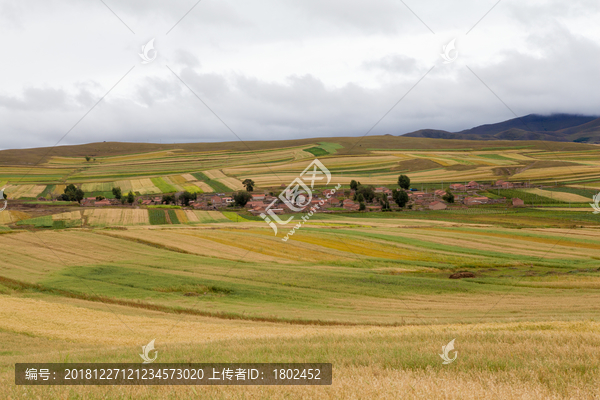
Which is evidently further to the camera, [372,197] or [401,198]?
[372,197]

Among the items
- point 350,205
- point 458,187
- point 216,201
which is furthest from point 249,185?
point 458,187

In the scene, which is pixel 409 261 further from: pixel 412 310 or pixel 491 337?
pixel 491 337

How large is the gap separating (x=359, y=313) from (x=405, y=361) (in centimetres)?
1307

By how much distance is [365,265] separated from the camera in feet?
107

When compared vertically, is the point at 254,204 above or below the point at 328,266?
above

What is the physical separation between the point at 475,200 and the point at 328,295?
182 ft

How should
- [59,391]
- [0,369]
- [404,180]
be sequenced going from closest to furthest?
[59,391] < [0,369] < [404,180]

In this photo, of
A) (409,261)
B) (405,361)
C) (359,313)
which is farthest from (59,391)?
(409,261)

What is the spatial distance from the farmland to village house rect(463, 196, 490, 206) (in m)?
3.86

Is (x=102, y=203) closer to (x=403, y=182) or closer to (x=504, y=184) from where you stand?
(x=403, y=182)

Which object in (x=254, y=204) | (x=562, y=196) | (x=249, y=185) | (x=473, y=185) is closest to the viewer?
(x=562, y=196)

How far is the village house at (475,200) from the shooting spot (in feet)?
232

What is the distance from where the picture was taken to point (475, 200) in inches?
2805

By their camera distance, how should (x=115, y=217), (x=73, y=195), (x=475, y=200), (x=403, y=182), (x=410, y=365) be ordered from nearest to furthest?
(x=410, y=365), (x=115, y=217), (x=475, y=200), (x=73, y=195), (x=403, y=182)
